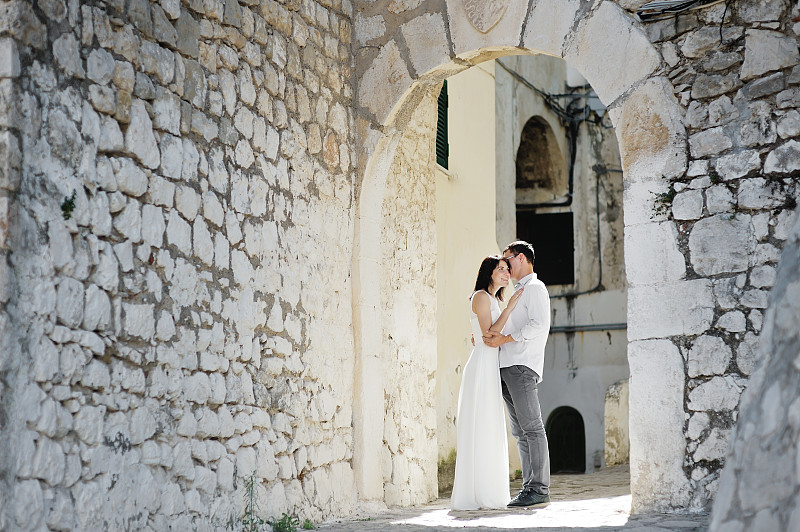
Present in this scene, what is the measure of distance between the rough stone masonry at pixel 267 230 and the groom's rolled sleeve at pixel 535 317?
2.84ft

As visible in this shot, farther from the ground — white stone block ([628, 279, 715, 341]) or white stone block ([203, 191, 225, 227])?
white stone block ([203, 191, 225, 227])

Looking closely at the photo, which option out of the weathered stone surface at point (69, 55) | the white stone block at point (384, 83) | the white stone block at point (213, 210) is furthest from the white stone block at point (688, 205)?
the weathered stone surface at point (69, 55)

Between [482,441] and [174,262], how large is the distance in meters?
2.38

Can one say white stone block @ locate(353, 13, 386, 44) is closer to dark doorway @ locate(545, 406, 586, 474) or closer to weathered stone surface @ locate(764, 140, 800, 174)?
weathered stone surface @ locate(764, 140, 800, 174)

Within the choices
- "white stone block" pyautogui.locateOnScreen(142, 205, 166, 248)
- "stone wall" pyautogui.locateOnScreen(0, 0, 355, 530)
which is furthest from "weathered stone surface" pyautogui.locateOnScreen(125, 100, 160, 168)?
"white stone block" pyautogui.locateOnScreen(142, 205, 166, 248)

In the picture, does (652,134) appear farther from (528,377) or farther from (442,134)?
(442,134)

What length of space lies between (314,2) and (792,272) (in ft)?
12.6

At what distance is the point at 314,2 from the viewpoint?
540 cm

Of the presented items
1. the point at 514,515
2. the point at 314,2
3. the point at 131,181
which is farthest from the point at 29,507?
the point at 314,2

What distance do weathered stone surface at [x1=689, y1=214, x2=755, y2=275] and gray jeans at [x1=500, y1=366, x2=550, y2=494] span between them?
1.36 m

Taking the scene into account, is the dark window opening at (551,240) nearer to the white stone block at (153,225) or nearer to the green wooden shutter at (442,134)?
Result: the green wooden shutter at (442,134)

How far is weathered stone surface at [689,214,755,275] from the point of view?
15.1 ft

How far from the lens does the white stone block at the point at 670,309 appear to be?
4.65m

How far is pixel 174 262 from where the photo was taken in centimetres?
403
